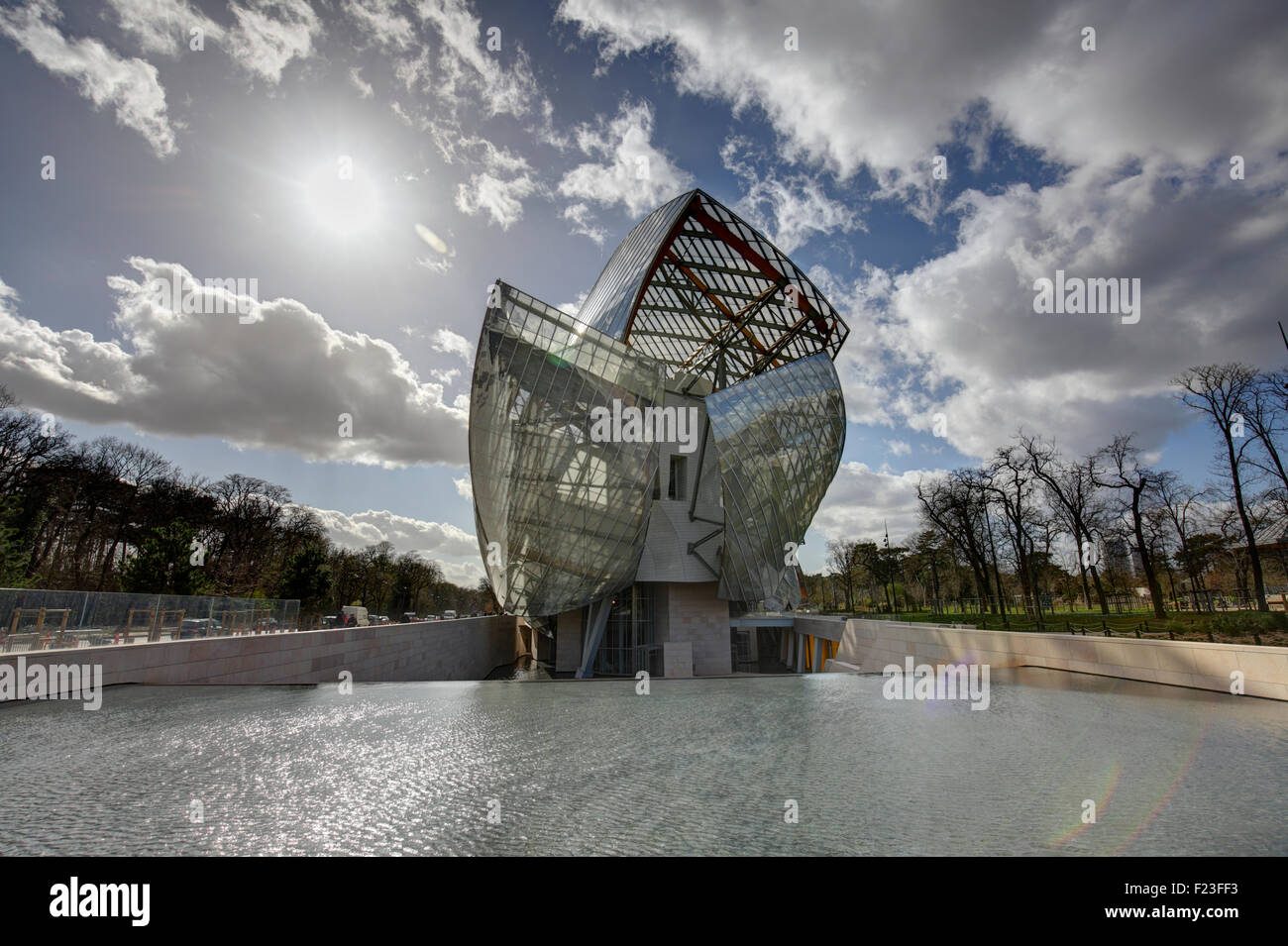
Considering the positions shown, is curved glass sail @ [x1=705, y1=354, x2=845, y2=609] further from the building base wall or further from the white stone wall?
the building base wall

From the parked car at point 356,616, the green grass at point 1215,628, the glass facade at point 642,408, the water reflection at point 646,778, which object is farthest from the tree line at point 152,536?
the green grass at point 1215,628

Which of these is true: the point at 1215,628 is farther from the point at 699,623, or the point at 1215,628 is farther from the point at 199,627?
the point at 199,627

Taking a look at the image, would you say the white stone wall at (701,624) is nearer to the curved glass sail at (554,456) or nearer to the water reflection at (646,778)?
the curved glass sail at (554,456)

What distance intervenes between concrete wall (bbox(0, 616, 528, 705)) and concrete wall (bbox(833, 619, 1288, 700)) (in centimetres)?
1829

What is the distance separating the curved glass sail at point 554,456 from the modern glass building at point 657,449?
0.07m

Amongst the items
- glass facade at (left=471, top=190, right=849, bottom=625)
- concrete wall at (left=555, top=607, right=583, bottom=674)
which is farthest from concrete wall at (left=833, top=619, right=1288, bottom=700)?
concrete wall at (left=555, top=607, right=583, bottom=674)

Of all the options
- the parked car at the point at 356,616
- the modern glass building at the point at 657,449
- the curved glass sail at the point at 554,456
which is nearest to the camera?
the curved glass sail at the point at 554,456

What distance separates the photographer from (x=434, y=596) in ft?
323

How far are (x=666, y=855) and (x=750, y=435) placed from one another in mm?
26113

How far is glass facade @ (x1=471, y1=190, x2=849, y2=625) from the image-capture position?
74.5ft

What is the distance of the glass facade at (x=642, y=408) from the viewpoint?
74.5 ft

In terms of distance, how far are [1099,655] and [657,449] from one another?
640 inches

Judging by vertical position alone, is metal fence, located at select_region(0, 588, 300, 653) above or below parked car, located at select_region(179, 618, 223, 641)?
above

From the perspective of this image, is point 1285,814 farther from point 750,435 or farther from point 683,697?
point 750,435
